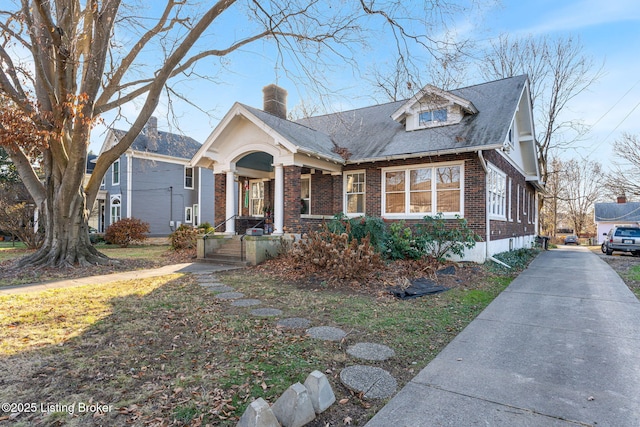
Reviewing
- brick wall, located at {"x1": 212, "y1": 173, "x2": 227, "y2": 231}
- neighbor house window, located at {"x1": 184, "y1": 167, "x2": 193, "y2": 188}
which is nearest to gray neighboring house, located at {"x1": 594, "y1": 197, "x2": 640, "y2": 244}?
neighbor house window, located at {"x1": 184, "y1": 167, "x2": 193, "y2": 188}

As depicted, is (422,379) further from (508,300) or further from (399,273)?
(399,273)

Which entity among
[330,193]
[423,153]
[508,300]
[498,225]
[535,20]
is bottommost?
[508,300]

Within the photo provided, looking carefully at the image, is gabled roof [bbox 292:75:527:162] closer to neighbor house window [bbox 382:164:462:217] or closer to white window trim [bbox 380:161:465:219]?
white window trim [bbox 380:161:465:219]

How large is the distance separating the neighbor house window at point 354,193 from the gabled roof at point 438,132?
3.16 feet

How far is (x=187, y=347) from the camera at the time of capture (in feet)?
12.6

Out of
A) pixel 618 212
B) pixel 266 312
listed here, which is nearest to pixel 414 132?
pixel 266 312

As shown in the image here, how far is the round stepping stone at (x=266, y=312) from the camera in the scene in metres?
5.20

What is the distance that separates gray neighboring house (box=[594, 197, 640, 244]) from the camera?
39188mm

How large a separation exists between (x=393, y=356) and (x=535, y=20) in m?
8.31

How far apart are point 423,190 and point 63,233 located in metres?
10.9

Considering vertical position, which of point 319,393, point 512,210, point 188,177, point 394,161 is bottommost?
point 319,393

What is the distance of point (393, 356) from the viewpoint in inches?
147

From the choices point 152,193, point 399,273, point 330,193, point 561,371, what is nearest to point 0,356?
point 561,371

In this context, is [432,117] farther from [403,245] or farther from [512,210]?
[512,210]
